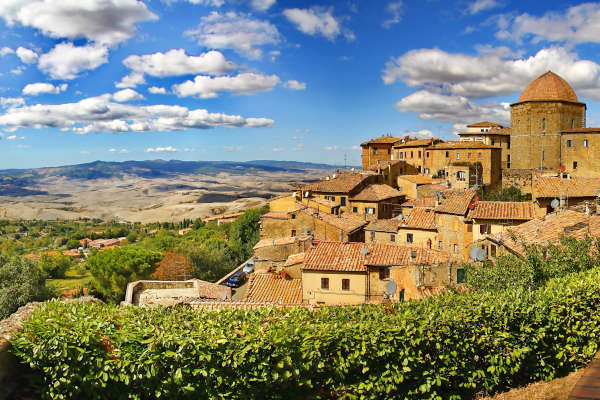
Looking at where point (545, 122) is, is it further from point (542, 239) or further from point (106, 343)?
point (106, 343)

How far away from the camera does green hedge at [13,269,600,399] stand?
878 cm

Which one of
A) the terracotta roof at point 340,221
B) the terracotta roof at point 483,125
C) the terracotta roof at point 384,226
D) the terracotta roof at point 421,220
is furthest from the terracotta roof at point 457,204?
the terracotta roof at point 483,125

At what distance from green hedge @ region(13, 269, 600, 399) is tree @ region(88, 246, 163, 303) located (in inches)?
1682

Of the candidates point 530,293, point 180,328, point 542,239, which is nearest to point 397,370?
point 530,293

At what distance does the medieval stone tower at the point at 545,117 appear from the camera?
2393 inches

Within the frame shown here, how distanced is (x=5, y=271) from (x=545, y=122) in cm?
7529

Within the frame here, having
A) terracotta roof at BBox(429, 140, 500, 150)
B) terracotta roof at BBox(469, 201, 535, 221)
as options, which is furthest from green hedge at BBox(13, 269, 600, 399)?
terracotta roof at BBox(429, 140, 500, 150)

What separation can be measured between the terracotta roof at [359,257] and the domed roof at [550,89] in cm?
4714

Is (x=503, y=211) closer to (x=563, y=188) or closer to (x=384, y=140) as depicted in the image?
(x=563, y=188)

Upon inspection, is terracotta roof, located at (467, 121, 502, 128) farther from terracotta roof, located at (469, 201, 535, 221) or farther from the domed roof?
terracotta roof, located at (469, 201, 535, 221)

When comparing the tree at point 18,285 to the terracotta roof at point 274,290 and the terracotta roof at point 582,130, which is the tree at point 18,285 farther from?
the terracotta roof at point 582,130

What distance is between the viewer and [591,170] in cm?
5769

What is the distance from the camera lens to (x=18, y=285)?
154 feet

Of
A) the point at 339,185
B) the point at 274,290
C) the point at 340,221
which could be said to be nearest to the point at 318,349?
the point at 274,290
